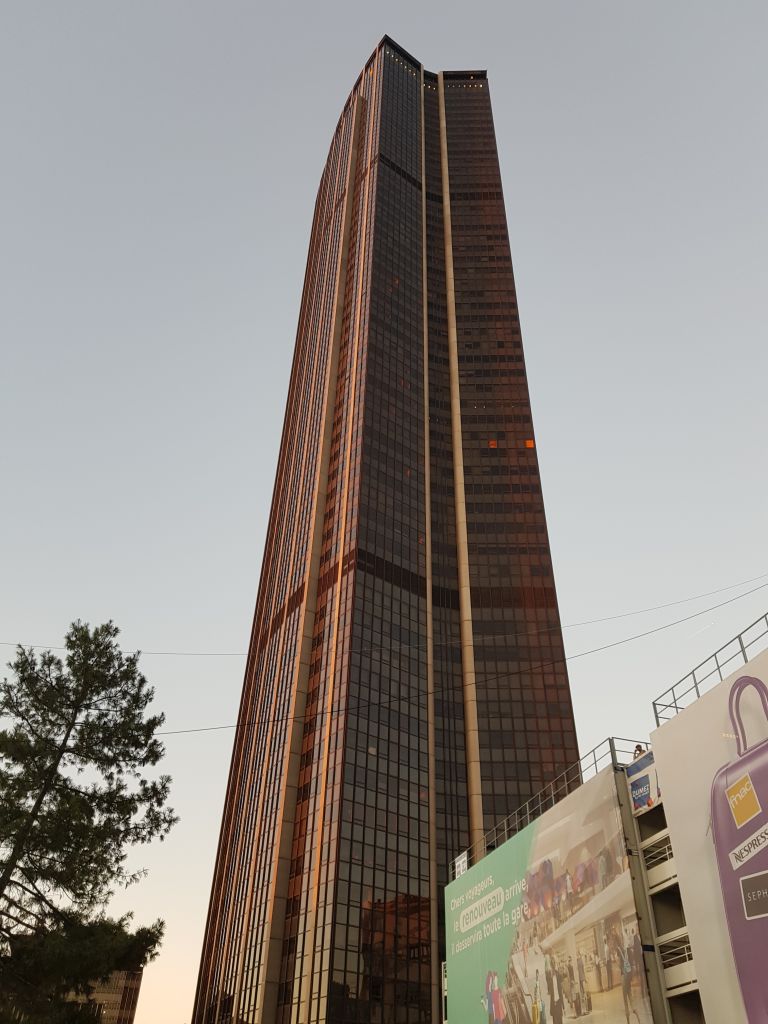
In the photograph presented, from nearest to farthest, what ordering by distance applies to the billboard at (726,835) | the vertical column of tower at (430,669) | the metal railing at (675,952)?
the billboard at (726,835)
the metal railing at (675,952)
the vertical column of tower at (430,669)

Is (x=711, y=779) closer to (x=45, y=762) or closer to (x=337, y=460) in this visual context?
(x=45, y=762)

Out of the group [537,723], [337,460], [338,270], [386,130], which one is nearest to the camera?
[537,723]

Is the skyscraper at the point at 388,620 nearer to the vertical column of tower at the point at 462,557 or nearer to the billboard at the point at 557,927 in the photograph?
the vertical column of tower at the point at 462,557

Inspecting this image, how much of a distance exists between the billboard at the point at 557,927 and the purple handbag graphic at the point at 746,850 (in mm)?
5956

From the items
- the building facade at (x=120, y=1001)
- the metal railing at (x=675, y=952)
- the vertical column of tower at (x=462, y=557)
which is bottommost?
the metal railing at (x=675, y=952)

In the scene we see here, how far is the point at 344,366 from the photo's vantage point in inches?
5103

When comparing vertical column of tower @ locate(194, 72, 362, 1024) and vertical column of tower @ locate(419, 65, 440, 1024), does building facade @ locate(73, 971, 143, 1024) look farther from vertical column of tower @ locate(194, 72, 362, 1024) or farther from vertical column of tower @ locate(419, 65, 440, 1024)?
vertical column of tower @ locate(419, 65, 440, 1024)

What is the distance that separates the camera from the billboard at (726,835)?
867 inches

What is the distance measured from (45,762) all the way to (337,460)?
303ft

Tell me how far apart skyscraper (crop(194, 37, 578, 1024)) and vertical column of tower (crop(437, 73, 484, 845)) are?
1.01ft

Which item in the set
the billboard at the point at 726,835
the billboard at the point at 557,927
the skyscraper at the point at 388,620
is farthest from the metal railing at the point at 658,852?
the skyscraper at the point at 388,620

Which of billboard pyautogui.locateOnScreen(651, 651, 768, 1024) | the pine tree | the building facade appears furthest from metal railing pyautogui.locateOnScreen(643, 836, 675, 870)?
the building facade

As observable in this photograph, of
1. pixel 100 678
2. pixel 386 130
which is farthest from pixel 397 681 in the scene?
pixel 386 130

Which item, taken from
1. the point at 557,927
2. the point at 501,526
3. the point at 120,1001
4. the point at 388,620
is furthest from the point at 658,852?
the point at 120,1001
